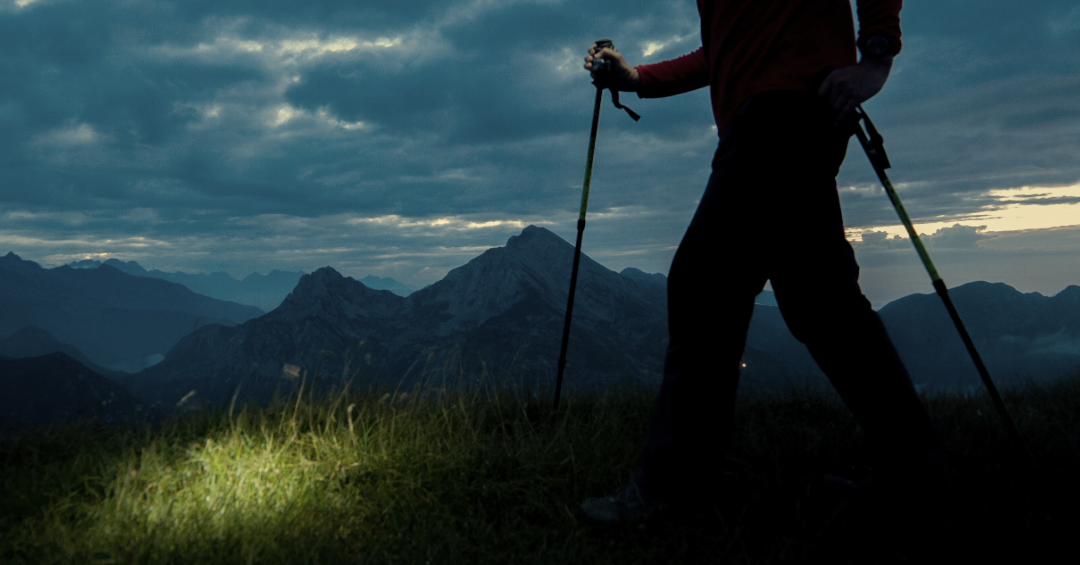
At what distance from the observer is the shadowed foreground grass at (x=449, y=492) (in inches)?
92.9

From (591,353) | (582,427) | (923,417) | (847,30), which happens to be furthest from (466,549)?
(591,353)

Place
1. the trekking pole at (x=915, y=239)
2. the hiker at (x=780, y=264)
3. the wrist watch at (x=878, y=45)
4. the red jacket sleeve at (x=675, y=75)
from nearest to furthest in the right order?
the wrist watch at (x=878, y=45) → the hiker at (x=780, y=264) → the trekking pole at (x=915, y=239) → the red jacket sleeve at (x=675, y=75)

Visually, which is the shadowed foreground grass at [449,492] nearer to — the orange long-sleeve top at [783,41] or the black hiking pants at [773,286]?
the black hiking pants at [773,286]

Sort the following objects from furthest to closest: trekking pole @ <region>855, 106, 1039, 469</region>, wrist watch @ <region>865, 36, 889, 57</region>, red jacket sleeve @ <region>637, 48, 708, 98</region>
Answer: red jacket sleeve @ <region>637, 48, 708, 98</region> → trekking pole @ <region>855, 106, 1039, 469</region> → wrist watch @ <region>865, 36, 889, 57</region>

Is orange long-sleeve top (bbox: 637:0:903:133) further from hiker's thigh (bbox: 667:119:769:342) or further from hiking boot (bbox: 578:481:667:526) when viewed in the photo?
hiking boot (bbox: 578:481:667:526)

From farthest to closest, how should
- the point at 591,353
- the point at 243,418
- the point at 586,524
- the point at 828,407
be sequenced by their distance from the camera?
the point at 591,353
the point at 828,407
the point at 243,418
the point at 586,524

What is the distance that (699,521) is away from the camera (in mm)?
2574

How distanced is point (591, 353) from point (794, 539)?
187m

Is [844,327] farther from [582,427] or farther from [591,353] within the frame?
[591,353]

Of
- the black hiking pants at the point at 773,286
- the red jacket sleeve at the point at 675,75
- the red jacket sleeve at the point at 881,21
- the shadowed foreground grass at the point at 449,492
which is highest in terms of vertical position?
the red jacket sleeve at the point at 675,75

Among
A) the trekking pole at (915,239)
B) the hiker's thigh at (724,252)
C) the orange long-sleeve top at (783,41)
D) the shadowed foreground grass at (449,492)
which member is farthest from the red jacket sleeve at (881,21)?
the shadowed foreground grass at (449,492)

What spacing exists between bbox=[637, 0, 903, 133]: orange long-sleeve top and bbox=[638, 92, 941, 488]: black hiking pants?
114 mm

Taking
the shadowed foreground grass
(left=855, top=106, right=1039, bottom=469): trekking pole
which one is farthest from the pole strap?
the shadowed foreground grass

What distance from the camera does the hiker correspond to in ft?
7.70
